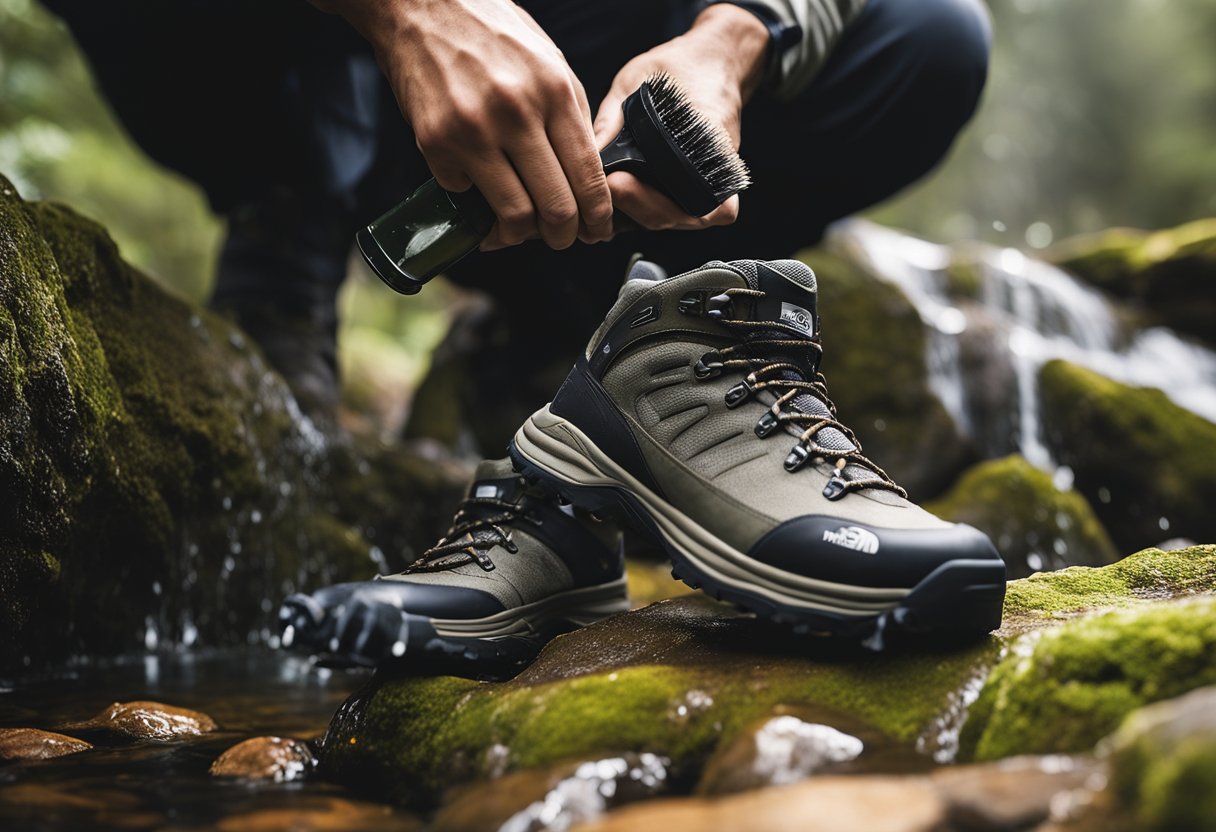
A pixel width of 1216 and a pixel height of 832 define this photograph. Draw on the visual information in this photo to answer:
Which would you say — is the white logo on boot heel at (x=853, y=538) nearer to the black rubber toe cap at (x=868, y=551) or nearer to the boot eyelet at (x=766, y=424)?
the black rubber toe cap at (x=868, y=551)

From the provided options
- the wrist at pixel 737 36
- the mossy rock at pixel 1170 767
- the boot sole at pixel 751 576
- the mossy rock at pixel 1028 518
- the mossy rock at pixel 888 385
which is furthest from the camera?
the mossy rock at pixel 888 385

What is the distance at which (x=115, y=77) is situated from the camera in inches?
132

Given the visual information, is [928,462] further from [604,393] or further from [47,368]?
[47,368]

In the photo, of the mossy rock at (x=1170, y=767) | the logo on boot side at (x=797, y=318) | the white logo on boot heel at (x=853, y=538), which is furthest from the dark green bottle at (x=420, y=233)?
the mossy rock at (x=1170, y=767)

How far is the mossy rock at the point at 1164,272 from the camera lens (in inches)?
291

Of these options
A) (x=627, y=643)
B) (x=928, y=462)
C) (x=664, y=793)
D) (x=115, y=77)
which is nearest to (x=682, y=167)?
(x=627, y=643)

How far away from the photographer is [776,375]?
5.66 ft

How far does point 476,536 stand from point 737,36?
1443mm

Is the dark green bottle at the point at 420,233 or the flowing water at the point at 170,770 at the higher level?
the dark green bottle at the point at 420,233

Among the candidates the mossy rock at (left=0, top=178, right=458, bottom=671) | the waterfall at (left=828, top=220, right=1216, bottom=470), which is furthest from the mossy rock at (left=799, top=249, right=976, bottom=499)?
the mossy rock at (left=0, top=178, right=458, bottom=671)

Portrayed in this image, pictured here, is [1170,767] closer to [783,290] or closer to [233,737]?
[783,290]

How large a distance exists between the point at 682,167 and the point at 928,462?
405 centimetres

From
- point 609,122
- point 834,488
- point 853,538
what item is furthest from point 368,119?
point 853,538

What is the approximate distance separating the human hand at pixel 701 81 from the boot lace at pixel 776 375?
214 mm
